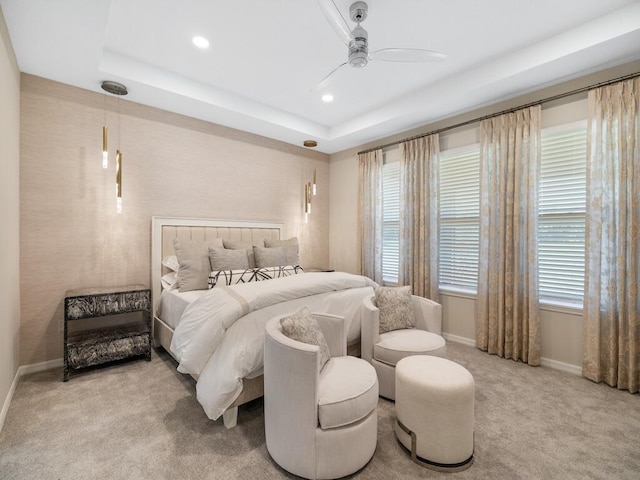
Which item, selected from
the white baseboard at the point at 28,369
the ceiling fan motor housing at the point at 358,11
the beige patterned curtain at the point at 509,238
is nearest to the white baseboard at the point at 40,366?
the white baseboard at the point at 28,369

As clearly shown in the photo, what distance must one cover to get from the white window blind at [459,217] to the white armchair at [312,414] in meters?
2.56

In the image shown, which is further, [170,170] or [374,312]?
[170,170]

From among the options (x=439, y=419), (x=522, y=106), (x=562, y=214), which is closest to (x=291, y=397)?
(x=439, y=419)

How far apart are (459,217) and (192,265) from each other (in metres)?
3.17

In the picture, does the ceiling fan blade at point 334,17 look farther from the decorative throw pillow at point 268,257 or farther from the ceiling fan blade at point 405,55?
the decorative throw pillow at point 268,257

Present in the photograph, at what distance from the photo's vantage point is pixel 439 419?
167 cm

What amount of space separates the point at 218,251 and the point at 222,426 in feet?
5.75

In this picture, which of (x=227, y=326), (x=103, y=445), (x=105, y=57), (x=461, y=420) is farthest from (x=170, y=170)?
(x=461, y=420)

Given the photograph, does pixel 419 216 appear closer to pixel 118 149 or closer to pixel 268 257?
pixel 268 257

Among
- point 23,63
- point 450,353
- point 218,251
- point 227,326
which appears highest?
point 23,63

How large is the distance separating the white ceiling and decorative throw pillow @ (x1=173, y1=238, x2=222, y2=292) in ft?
5.30

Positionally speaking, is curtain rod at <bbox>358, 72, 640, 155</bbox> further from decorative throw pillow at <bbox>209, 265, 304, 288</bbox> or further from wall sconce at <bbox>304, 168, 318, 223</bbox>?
decorative throw pillow at <bbox>209, 265, 304, 288</bbox>

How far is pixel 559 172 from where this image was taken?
3047mm

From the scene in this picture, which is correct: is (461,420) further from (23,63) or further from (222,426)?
(23,63)
